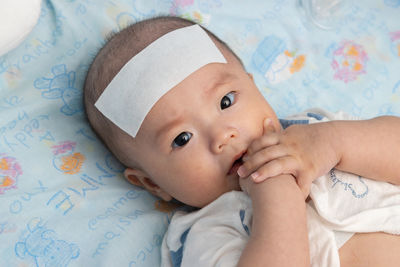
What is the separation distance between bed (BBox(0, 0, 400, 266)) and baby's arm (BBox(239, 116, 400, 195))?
1.41 feet

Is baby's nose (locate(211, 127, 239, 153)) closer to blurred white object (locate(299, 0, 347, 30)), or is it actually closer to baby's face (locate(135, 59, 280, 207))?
baby's face (locate(135, 59, 280, 207))

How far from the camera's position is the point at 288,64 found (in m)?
1.86

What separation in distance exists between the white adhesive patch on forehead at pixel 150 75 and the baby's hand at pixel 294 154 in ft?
0.89

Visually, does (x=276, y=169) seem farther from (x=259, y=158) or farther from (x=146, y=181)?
(x=146, y=181)

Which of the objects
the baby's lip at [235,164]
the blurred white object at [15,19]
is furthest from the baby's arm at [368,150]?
the blurred white object at [15,19]

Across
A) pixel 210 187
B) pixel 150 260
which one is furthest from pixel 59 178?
pixel 210 187

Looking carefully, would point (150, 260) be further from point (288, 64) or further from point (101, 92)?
point (288, 64)

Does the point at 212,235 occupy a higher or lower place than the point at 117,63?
lower

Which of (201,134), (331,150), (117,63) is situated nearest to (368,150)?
(331,150)

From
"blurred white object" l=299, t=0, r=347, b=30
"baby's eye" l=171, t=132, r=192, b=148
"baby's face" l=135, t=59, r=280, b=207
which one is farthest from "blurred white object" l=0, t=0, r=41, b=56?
"blurred white object" l=299, t=0, r=347, b=30

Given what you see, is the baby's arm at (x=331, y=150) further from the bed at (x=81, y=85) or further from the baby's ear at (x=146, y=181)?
the bed at (x=81, y=85)

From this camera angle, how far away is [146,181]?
145cm

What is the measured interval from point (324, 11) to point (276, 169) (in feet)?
3.56

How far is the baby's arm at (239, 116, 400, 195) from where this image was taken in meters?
1.21
